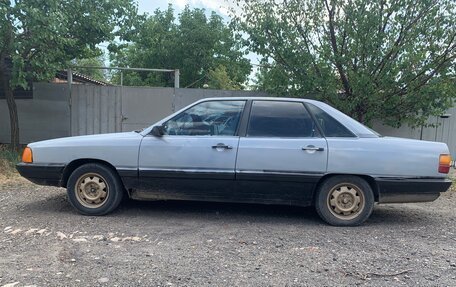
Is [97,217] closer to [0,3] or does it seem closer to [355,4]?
[0,3]

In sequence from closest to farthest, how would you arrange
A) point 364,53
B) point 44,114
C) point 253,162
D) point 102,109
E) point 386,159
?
point 386,159
point 253,162
point 364,53
point 102,109
point 44,114

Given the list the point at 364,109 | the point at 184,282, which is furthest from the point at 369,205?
the point at 364,109

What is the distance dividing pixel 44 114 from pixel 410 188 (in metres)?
8.90

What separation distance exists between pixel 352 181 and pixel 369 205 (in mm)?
349

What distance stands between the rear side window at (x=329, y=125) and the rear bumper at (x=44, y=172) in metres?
3.28

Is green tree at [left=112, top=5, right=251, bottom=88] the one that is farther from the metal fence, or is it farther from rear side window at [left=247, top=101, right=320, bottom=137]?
rear side window at [left=247, top=101, right=320, bottom=137]

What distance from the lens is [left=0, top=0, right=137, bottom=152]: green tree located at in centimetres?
770

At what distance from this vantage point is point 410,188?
4.85m

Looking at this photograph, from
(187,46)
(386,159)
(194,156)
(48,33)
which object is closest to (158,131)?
(194,156)

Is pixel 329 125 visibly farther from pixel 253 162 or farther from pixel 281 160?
pixel 253 162

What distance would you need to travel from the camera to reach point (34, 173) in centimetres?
523

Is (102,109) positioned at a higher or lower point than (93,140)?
higher

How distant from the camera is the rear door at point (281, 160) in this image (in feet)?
16.0

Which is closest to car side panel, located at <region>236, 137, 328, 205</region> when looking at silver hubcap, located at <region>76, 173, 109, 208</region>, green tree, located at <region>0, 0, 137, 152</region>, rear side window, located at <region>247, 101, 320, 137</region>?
rear side window, located at <region>247, 101, 320, 137</region>
